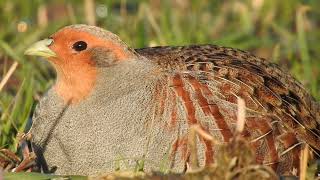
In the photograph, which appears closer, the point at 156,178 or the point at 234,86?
the point at 156,178

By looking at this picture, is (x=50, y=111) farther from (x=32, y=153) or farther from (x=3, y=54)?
(x=3, y=54)

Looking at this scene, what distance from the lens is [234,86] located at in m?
5.57

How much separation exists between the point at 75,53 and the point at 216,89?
846 millimetres

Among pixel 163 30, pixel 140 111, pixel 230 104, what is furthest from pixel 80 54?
pixel 163 30

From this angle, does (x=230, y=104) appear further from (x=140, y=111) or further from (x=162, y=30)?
(x=162, y=30)

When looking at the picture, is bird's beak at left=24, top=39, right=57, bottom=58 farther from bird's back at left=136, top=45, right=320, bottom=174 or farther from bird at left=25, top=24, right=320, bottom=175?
bird's back at left=136, top=45, right=320, bottom=174

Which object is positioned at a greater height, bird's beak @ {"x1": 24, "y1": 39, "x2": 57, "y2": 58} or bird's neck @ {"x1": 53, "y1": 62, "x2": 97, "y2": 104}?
bird's beak @ {"x1": 24, "y1": 39, "x2": 57, "y2": 58}

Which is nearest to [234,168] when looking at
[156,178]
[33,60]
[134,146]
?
[156,178]

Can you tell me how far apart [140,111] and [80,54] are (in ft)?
1.59

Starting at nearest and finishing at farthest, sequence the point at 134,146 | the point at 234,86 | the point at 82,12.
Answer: the point at 134,146
the point at 234,86
the point at 82,12

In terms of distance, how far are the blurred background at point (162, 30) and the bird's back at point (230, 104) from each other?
1.03m

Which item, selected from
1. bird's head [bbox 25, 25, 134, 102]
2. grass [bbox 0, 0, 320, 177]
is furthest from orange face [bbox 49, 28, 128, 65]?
grass [bbox 0, 0, 320, 177]

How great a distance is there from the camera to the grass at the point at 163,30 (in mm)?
7117

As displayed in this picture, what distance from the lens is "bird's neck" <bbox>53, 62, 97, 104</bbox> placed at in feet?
17.6
